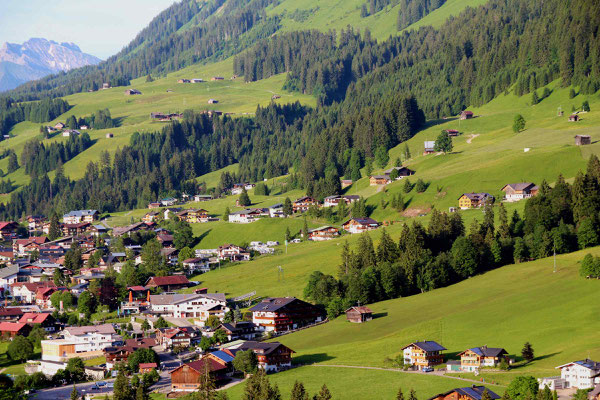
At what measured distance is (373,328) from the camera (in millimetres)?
103062

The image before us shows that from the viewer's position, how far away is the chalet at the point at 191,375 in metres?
88.1

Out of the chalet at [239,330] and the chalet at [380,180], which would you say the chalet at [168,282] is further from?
the chalet at [380,180]

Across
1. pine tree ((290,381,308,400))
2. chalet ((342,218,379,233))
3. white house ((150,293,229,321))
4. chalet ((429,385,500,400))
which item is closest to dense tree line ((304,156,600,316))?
white house ((150,293,229,321))

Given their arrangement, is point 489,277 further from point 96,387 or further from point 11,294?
point 11,294

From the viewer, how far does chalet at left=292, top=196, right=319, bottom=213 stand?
625 feet

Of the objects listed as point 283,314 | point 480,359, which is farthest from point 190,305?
point 480,359

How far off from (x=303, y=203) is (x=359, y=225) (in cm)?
3431

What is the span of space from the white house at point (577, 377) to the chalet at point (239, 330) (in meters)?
47.1

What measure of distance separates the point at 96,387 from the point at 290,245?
2866 inches

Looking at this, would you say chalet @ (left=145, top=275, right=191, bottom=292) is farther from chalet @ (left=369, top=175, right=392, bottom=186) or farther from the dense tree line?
chalet @ (left=369, top=175, right=392, bottom=186)

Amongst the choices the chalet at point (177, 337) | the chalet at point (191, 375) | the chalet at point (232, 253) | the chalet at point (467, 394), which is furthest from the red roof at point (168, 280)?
the chalet at point (467, 394)

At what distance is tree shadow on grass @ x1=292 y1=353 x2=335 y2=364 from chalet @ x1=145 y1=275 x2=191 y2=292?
51496 millimetres

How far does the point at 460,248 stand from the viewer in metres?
121

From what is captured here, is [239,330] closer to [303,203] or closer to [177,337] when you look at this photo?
[177,337]
